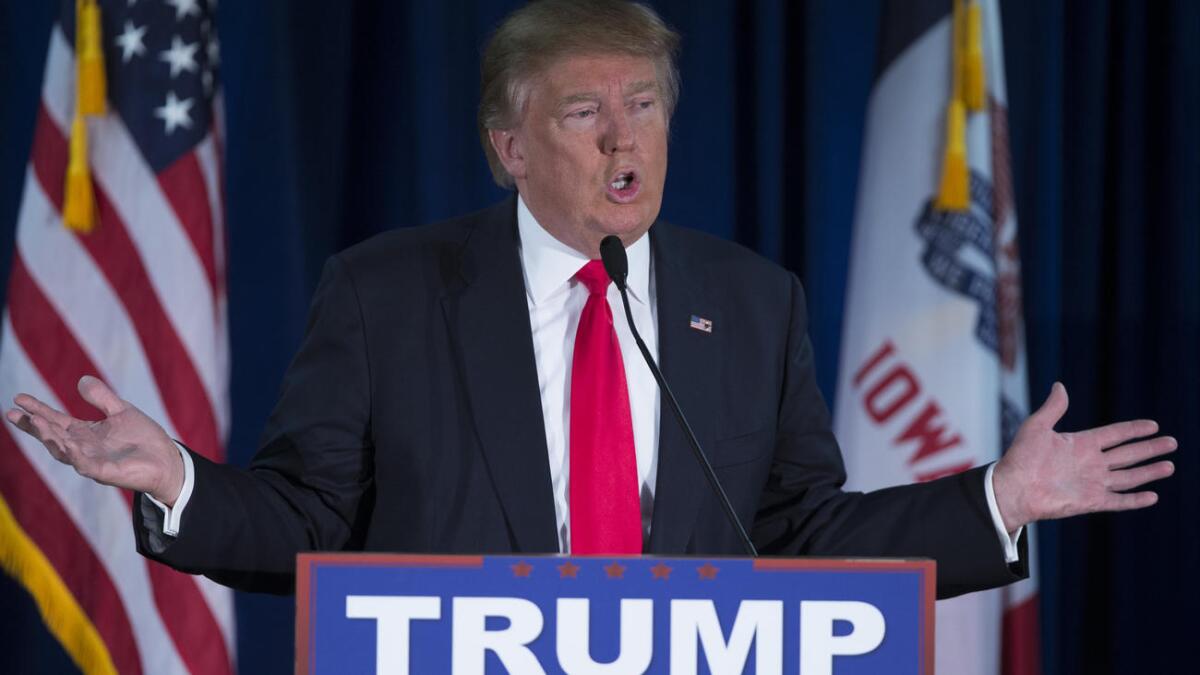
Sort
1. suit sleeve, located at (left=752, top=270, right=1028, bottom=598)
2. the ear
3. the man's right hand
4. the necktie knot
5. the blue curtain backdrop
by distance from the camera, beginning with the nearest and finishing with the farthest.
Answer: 1. the man's right hand
2. suit sleeve, located at (left=752, top=270, right=1028, bottom=598)
3. the necktie knot
4. the ear
5. the blue curtain backdrop

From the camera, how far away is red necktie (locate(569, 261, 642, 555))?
5.63 ft

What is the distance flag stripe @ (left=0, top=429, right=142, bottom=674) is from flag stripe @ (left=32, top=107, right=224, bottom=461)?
302 millimetres

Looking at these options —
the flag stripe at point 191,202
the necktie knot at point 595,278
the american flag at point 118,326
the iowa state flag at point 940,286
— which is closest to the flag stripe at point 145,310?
the american flag at point 118,326

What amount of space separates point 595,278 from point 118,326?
4.78 ft

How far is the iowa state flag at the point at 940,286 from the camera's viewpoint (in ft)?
10.3

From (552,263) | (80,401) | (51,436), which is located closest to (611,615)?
(51,436)

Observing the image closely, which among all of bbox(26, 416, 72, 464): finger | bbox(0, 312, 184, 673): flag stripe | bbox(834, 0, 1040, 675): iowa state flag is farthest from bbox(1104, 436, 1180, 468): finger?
bbox(0, 312, 184, 673): flag stripe

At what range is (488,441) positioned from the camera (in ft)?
5.75

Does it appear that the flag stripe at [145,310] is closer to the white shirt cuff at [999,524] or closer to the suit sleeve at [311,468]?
the suit sleeve at [311,468]

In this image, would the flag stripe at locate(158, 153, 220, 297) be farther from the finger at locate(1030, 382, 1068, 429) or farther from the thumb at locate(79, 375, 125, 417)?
the finger at locate(1030, 382, 1068, 429)

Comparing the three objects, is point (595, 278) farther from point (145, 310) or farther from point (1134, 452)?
point (145, 310)

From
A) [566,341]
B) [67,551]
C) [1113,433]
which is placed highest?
[566,341]

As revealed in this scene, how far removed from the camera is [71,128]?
2885mm

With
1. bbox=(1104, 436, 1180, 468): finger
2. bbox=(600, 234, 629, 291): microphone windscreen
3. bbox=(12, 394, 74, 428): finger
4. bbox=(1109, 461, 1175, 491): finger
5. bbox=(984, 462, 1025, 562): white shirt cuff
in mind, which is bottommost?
bbox=(984, 462, 1025, 562): white shirt cuff
